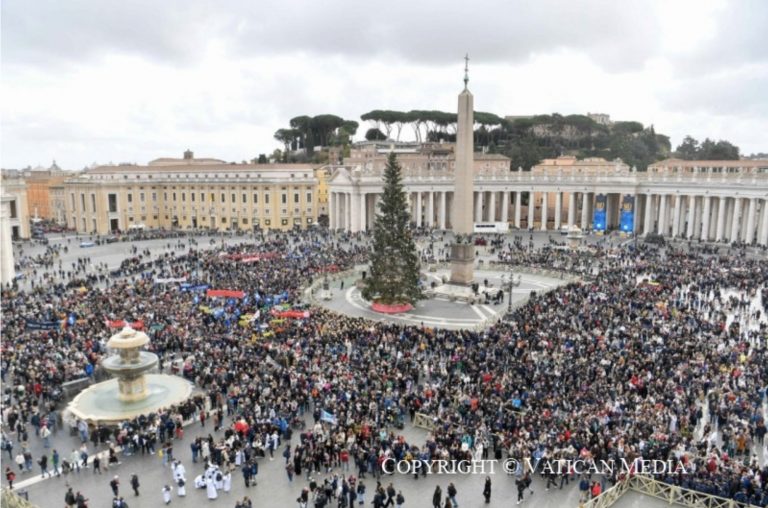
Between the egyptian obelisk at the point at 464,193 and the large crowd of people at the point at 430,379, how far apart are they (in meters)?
5.54

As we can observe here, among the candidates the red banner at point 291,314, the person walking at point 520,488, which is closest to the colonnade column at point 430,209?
the red banner at point 291,314

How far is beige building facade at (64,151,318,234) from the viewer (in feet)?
260

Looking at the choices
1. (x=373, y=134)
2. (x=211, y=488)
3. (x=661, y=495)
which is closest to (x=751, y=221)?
(x=661, y=495)

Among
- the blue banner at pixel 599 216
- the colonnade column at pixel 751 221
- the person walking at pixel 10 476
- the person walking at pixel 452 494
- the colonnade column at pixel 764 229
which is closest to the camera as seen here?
the person walking at pixel 452 494

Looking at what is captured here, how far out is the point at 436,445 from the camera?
54.0 feet

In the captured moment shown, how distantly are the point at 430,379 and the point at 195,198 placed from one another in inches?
2634

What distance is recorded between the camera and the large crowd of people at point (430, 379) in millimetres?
16234

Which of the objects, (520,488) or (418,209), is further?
(418,209)

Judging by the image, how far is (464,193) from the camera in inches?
1528

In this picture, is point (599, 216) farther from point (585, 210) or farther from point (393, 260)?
point (393, 260)

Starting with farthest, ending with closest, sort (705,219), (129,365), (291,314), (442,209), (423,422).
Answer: (442,209), (705,219), (291,314), (129,365), (423,422)

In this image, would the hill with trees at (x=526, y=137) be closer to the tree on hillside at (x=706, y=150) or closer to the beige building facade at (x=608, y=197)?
the tree on hillside at (x=706, y=150)

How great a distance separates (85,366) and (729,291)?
115ft

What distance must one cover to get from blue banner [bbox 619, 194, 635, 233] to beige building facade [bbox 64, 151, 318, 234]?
125 ft
